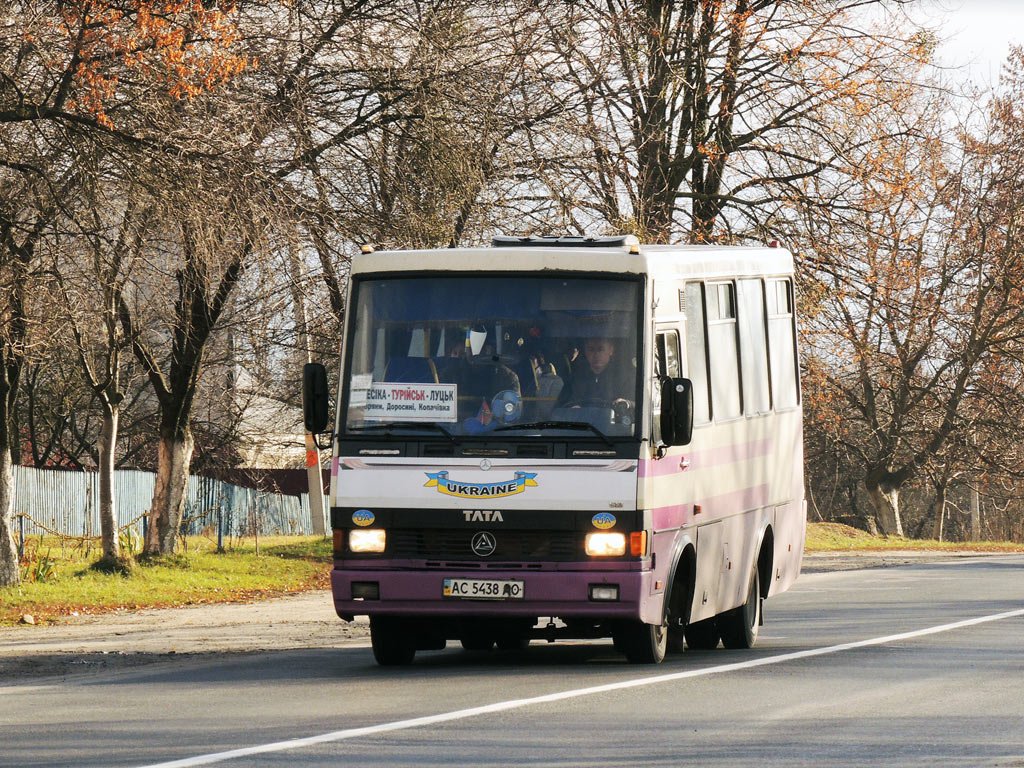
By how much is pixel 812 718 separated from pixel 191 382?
17.9m

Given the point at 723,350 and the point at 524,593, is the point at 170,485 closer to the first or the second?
the point at 723,350

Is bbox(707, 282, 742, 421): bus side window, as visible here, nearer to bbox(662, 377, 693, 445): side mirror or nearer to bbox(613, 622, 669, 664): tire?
bbox(662, 377, 693, 445): side mirror

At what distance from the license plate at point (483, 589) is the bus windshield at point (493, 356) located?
1.03 metres

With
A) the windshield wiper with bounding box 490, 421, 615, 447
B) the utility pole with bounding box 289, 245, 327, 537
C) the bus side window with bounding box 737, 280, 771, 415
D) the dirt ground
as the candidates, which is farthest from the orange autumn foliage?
the windshield wiper with bounding box 490, 421, 615, 447

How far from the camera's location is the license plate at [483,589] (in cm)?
1184

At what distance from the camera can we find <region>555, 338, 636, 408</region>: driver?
12.0 metres

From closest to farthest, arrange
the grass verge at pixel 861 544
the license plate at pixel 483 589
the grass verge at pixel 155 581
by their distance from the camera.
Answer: the license plate at pixel 483 589 → the grass verge at pixel 155 581 → the grass verge at pixel 861 544

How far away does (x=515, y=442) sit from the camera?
1192cm

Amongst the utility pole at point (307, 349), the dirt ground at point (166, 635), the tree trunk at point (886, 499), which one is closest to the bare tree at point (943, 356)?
the tree trunk at point (886, 499)

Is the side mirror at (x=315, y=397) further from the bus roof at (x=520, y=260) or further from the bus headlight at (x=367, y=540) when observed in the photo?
the bus roof at (x=520, y=260)

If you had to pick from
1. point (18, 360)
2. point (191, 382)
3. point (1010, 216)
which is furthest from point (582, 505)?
point (1010, 216)

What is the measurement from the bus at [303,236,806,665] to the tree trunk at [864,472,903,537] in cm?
4069

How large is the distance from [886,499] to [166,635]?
38.9 metres

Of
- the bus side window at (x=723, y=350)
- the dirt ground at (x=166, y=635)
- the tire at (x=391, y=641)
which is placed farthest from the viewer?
the dirt ground at (x=166, y=635)
